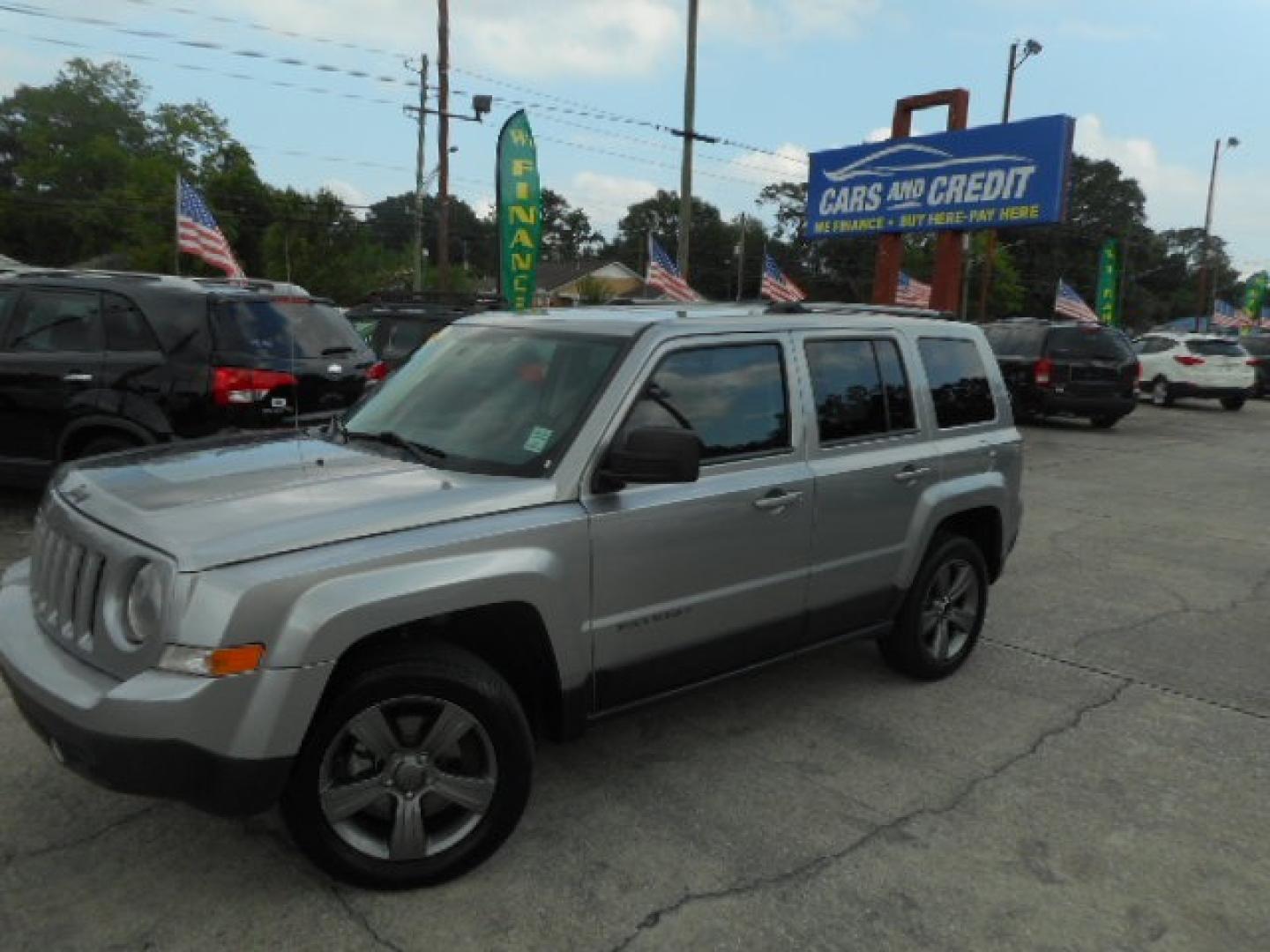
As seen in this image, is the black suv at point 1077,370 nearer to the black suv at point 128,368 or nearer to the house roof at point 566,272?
the black suv at point 128,368

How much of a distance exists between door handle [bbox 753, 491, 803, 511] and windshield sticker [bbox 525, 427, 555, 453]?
0.84 meters

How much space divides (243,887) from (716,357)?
234cm

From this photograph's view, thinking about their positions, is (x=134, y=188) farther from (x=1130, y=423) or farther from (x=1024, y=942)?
(x=1024, y=942)

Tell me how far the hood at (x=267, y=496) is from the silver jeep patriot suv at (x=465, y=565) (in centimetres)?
1

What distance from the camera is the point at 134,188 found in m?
62.1

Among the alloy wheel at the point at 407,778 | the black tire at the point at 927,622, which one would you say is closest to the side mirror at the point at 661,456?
the alloy wheel at the point at 407,778

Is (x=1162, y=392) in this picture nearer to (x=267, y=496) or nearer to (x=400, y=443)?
(x=400, y=443)

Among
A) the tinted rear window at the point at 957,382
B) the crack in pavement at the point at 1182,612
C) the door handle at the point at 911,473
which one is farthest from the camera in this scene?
the crack in pavement at the point at 1182,612

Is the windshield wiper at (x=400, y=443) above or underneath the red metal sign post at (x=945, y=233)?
underneath

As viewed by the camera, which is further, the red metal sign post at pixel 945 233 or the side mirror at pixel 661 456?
the red metal sign post at pixel 945 233

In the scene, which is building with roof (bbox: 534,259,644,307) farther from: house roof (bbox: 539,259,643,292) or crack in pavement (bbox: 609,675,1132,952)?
crack in pavement (bbox: 609,675,1132,952)

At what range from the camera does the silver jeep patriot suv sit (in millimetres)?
2428

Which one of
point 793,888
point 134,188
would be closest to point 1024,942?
point 793,888

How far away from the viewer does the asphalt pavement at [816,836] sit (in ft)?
8.75
